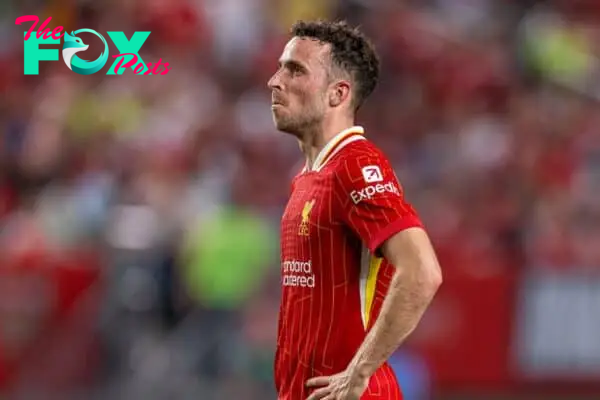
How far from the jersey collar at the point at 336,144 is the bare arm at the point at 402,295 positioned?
569 mm

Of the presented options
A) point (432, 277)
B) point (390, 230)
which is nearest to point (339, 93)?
point (390, 230)

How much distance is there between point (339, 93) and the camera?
17.5ft

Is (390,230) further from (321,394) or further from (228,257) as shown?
(228,257)

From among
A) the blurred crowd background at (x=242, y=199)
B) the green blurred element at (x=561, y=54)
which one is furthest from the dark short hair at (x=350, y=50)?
the green blurred element at (x=561, y=54)

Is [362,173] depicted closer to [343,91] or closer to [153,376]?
[343,91]

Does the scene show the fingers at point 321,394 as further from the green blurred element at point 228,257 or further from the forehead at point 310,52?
the green blurred element at point 228,257

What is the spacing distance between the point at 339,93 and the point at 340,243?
66cm

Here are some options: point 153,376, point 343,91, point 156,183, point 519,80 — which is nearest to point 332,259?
point 343,91

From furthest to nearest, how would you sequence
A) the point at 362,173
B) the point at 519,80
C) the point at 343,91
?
the point at 519,80 < the point at 343,91 < the point at 362,173

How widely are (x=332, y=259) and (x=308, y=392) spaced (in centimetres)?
52

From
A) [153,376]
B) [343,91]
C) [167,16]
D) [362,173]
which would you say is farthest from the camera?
[167,16]

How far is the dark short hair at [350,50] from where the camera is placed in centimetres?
534

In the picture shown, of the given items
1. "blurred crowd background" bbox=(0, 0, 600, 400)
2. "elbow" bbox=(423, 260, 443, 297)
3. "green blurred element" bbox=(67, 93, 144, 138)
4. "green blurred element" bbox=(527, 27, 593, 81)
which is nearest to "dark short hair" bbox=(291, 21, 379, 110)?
"elbow" bbox=(423, 260, 443, 297)

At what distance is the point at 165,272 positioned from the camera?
10617 millimetres
